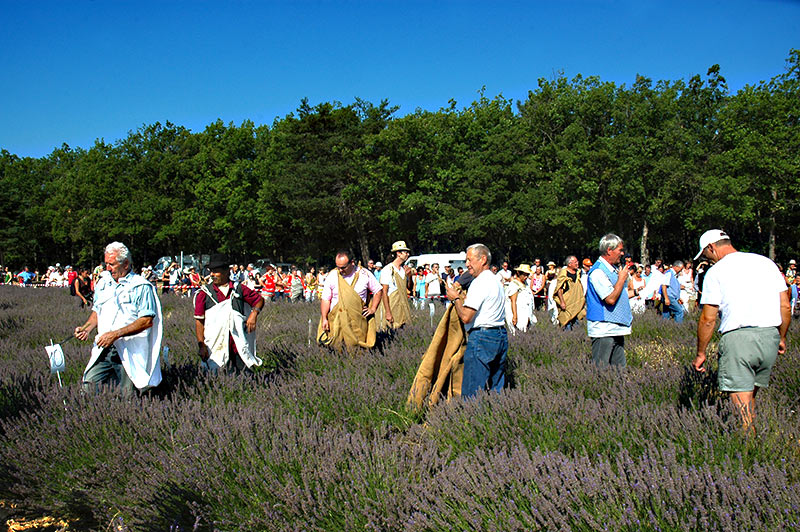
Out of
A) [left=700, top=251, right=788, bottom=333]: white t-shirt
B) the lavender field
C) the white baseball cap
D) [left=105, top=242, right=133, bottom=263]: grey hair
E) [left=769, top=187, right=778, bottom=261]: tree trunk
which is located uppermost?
[left=769, top=187, right=778, bottom=261]: tree trunk

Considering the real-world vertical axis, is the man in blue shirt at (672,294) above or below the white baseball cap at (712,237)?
below

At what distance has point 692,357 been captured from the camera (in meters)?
7.11

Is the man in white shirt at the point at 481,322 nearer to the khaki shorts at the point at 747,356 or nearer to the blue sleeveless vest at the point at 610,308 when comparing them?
the blue sleeveless vest at the point at 610,308

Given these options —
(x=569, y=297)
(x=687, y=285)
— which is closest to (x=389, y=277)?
(x=569, y=297)

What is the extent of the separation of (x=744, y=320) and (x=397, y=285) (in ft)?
20.7

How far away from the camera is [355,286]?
7.07m

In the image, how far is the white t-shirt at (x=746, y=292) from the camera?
410 cm

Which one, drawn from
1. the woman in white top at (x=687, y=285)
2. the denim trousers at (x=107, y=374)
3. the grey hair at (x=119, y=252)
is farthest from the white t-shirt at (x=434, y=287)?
the grey hair at (x=119, y=252)

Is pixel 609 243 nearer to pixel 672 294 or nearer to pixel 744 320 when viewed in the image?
pixel 744 320

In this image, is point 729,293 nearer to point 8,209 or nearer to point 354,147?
point 354,147

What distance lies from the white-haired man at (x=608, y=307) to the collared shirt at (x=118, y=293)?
3436 millimetres

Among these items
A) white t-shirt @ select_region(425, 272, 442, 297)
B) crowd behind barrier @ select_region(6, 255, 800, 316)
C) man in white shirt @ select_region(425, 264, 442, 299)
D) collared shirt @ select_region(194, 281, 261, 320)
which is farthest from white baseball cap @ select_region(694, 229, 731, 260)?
white t-shirt @ select_region(425, 272, 442, 297)

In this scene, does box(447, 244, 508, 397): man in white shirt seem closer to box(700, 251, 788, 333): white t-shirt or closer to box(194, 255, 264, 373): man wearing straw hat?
box(700, 251, 788, 333): white t-shirt

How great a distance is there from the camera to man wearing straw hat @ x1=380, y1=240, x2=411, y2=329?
30.8 ft
